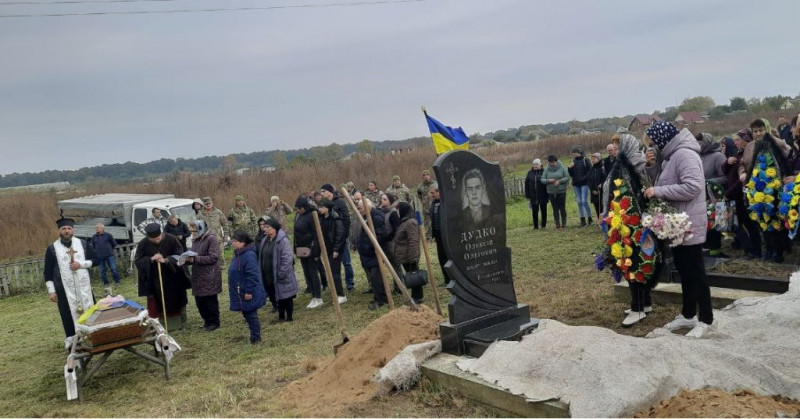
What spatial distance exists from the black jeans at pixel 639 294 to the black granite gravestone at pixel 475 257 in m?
1.15

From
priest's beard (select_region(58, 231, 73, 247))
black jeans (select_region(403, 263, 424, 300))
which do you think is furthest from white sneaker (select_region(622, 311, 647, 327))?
priest's beard (select_region(58, 231, 73, 247))

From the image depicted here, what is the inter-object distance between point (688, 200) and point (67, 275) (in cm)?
734

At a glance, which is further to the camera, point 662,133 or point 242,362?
point 242,362

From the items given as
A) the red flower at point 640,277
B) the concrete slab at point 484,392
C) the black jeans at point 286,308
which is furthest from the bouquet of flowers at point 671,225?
the black jeans at point 286,308

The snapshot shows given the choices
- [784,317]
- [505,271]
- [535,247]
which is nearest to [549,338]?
[505,271]

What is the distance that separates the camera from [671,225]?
535cm

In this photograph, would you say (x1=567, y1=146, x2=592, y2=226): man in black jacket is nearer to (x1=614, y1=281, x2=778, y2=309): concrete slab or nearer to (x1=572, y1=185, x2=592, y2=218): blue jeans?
(x1=572, y1=185, x2=592, y2=218): blue jeans

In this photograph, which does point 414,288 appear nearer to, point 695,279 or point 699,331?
point 695,279

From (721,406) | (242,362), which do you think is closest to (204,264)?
(242,362)

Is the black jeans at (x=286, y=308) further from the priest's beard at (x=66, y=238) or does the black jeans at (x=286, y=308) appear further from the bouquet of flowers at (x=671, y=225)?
the bouquet of flowers at (x=671, y=225)

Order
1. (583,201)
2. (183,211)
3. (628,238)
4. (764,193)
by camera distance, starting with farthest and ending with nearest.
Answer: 1. (183,211)
2. (583,201)
3. (764,193)
4. (628,238)

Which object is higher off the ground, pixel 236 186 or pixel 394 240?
pixel 236 186

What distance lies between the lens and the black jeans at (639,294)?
6332 millimetres

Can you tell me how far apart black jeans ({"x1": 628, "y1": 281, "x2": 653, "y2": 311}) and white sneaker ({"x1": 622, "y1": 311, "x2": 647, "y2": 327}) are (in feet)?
0.14
